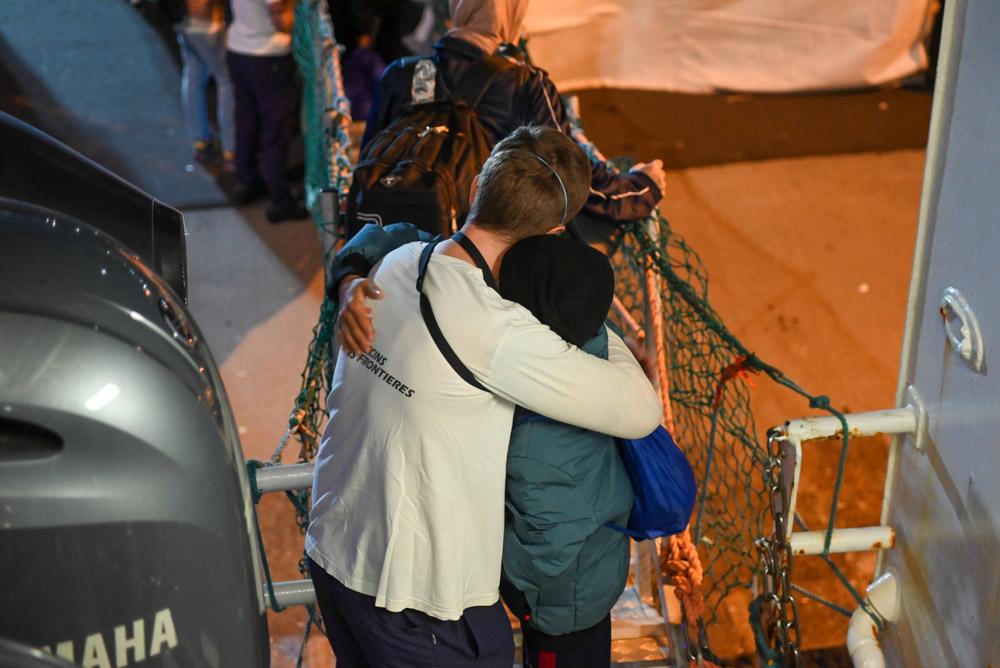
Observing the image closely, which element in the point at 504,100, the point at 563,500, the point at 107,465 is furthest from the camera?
the point at 504,100

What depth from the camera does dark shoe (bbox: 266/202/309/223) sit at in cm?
680

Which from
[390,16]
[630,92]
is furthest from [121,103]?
[630,92]

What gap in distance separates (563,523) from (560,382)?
0.34 meters

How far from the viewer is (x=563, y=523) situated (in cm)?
213

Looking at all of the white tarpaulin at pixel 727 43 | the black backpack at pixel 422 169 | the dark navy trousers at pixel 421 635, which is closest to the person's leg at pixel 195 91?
the white tarpaulin at pixel 727 43

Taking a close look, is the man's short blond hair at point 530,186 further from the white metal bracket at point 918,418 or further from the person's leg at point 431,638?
the white metal bracket at point 918,418

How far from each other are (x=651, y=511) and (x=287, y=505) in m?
2.89

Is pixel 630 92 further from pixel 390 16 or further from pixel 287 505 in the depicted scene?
pixel 287 505

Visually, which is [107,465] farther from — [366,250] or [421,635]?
[366,250]

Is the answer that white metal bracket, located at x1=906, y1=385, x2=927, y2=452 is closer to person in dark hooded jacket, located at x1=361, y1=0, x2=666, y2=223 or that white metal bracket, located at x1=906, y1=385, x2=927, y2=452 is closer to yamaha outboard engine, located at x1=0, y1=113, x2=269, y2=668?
person in dark hooded jacket, located at x1=361, y1=0, x2=666, y2=223

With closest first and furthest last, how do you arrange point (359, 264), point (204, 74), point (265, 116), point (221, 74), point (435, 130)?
point (359, 264), point (435, 130), point (265, 116), point (221, 74), point (204, 74)

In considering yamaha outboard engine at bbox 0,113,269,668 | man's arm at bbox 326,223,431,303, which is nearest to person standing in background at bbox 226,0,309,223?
man's arm at bbox 326,223,431,303

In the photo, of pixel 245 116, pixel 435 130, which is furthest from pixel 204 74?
pixel 435 130

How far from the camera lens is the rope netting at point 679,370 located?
2738 mm
